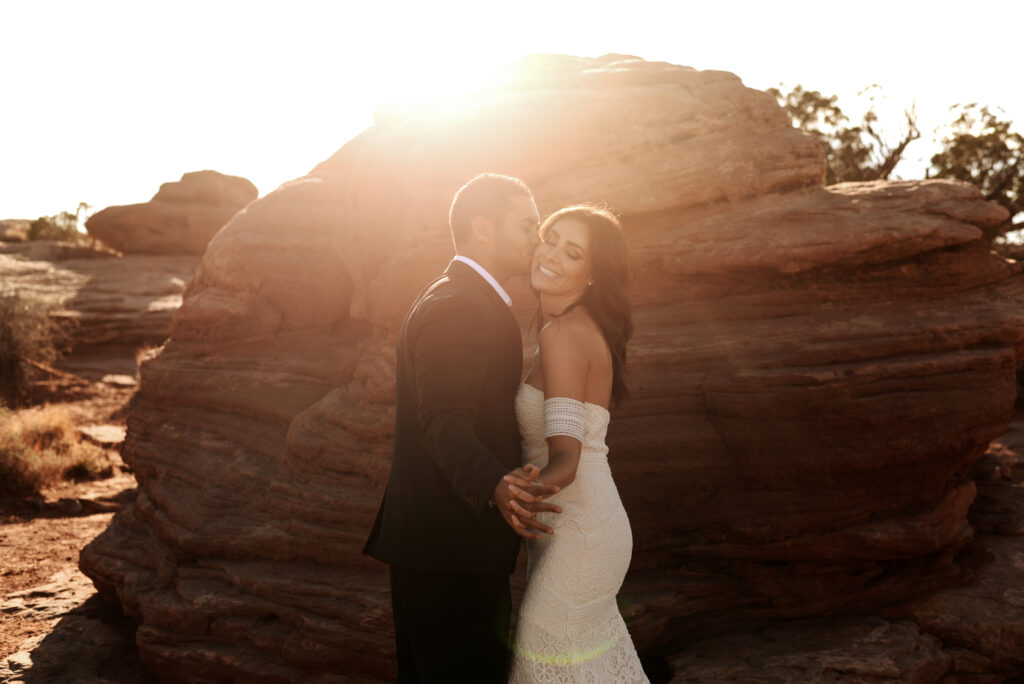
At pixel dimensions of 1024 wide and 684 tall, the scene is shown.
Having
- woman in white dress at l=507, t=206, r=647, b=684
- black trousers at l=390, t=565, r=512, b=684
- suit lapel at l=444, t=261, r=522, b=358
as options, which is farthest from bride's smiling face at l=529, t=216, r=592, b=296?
black trousers at l=390, t=565, r=512, b=684

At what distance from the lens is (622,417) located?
6.57 meters

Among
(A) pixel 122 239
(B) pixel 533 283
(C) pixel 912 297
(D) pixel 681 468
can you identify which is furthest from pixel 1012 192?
(A) pixel 122 239

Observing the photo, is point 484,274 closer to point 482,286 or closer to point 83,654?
point 482,286

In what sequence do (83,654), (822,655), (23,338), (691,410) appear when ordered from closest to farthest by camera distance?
(822,655)
(691,410)
(83,654)
(23,338)

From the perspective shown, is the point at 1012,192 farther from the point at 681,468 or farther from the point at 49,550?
the point at 49,550

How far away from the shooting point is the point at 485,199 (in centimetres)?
369

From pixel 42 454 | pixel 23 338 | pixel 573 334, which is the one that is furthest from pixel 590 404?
pixel 23 338

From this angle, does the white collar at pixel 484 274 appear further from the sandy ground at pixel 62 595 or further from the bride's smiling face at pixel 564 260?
the sandy ground at pixel 62 595

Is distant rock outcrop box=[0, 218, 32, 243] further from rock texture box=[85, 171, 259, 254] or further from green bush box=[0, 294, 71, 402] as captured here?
green bush box=[0, 294, 71, 402]

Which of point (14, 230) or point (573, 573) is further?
point (14, 230)

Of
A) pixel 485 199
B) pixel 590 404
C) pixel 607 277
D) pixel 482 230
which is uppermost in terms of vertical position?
pixel 485 199

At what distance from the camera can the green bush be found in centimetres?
1875

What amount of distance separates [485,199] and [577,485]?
1.47 metres

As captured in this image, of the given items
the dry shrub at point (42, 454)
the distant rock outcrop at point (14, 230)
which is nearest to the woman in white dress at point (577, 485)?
the dry shrub at point (42, 454)
